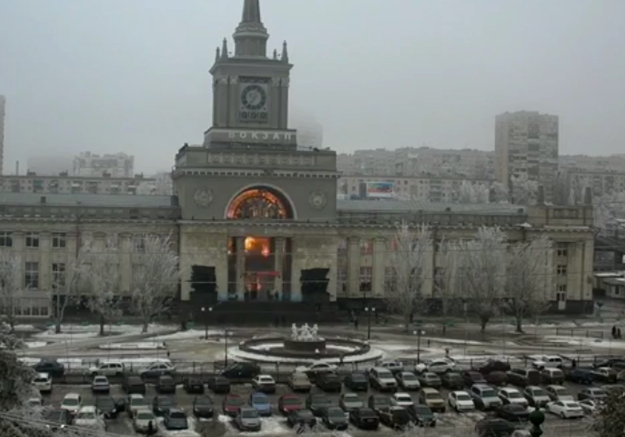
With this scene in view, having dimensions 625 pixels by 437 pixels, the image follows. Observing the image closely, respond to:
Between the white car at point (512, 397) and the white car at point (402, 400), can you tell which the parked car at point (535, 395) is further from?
the white car at point (402, 400)

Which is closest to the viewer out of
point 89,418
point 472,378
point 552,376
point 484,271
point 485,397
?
point 89,418

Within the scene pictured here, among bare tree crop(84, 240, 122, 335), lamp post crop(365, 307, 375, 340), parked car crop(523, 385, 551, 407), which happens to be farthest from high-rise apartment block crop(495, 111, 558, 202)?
parked car crop(523, 385, 551, 407)

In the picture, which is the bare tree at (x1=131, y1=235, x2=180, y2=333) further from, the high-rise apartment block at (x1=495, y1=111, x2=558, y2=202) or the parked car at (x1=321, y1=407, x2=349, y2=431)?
the high-rise apartment block at (x1=495, y1=111, x2=558, y2=202)

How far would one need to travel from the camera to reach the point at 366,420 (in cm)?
3416

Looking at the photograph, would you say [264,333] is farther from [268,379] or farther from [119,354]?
[268,379]

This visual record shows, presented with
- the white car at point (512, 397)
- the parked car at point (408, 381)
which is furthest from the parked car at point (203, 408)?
the white car at point (512, 397)

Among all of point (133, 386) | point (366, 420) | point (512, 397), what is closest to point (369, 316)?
point (512, 397)

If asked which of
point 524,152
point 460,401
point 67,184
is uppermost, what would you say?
point 524,152

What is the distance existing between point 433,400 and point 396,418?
3.35 metres

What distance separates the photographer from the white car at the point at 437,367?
44.3m

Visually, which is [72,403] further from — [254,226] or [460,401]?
[254,226]

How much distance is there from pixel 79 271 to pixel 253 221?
12.2m

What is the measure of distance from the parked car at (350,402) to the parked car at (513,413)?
485 cm

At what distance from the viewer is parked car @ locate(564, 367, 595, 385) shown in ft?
143
